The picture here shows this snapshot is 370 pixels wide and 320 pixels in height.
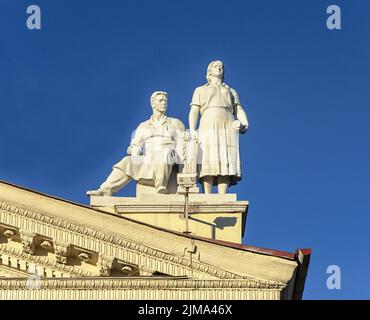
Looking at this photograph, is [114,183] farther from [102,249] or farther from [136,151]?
[102,249]

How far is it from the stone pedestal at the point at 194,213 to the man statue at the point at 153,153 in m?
0.93

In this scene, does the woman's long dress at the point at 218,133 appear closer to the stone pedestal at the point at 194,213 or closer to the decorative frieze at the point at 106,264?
the stone pedestal at the point at 194,213

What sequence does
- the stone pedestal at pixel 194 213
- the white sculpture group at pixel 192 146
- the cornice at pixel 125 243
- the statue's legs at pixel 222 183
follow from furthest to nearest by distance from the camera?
the statue's legs at pixel 222 183 < the white sculpture group at pixel 192 146 < the stone pedestal at pixel 194 213 < the cornice at pixel 125 243

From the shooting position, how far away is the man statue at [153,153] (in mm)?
40250

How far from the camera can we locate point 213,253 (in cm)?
3328

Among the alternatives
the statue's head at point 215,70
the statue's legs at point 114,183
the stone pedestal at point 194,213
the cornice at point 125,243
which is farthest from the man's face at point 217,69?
the cornice at point 125,243

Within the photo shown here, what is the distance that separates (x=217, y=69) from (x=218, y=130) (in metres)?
1.76

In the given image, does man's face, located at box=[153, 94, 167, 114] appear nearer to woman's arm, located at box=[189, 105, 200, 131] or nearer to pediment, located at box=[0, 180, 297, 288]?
woman's arm, located at box=[189, 105, 200, 131]

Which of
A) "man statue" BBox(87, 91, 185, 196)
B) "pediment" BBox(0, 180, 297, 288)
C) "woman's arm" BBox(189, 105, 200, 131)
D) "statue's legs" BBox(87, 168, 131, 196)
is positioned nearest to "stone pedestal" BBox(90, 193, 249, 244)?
"man statue" BBox(87, 91, 185, 196)

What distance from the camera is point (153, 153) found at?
4056 cm
